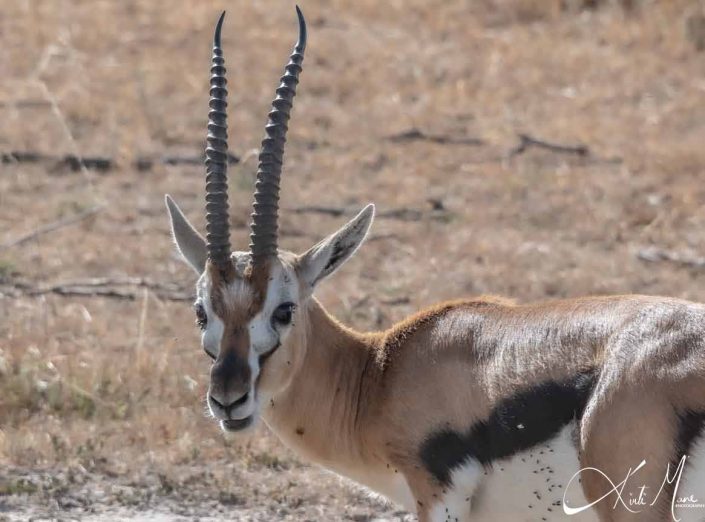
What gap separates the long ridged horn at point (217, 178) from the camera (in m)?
7.04

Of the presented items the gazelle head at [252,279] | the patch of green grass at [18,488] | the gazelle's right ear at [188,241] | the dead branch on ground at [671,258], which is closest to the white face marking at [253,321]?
the gazelle head at [252,279]

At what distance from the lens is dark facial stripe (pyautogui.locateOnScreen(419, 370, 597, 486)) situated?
6262mm

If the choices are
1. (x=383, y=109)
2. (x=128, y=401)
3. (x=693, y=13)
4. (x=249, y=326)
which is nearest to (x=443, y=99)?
(x=383, y=109)

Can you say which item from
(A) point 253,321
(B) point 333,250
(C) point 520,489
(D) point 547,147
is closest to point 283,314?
(A) point 253,321

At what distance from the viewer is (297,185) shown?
13930mm

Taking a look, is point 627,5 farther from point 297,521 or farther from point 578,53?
point 297,521

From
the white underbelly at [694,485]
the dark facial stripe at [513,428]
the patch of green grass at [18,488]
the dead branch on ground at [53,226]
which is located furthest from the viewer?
the dead branch on ground at [53,226]

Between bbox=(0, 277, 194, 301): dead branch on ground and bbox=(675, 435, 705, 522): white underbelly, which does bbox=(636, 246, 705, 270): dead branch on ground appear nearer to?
bbox=(0, 277, 194, 301): dead branch on ground

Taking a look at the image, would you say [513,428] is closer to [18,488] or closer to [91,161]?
[18,488]

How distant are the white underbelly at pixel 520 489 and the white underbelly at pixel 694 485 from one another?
1.55 ft

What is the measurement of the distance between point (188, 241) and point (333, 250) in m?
0.77

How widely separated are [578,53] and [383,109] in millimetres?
2769

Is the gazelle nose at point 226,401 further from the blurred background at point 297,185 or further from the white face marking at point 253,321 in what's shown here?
the blurred background at point 297,185

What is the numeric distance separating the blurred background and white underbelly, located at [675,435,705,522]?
259 centimetres
